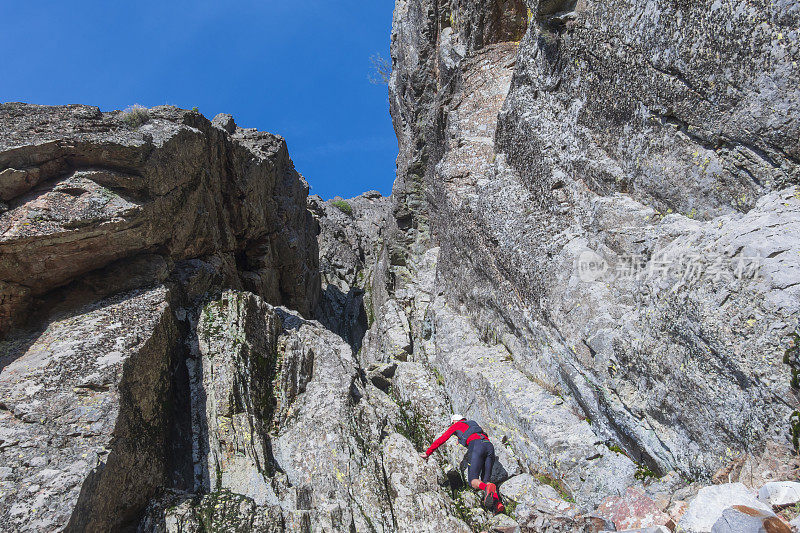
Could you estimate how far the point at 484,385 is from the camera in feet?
52.2

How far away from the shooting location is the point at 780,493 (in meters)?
6.75

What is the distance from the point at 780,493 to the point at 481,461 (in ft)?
24.7

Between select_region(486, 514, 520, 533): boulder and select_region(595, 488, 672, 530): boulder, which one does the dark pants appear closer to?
select_region(486, 514, 520, 533): boulder

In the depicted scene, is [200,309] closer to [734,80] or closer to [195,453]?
[195,453]

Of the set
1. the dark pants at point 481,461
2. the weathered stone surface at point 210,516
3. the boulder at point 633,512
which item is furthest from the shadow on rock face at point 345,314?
the boulder at point 633,512

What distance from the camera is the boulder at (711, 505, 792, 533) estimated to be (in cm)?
588

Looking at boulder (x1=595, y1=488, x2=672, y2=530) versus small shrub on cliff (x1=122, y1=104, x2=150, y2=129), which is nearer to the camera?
boulder (x1=595, y1=488, x2=672, y2=530)

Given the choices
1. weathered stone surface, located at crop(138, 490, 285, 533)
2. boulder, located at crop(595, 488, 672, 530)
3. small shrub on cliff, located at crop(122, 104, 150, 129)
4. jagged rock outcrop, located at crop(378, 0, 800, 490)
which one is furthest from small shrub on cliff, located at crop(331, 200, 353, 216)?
boulder, located at crop(595, 488, 672, 530)

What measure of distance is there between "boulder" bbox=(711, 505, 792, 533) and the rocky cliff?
3cm

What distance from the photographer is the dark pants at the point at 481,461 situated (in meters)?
13.1

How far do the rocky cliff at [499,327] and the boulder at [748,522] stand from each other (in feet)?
0.10

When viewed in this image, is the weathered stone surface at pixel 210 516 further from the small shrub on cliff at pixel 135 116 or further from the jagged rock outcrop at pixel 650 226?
the small shrub on cliff at pixel 135 116

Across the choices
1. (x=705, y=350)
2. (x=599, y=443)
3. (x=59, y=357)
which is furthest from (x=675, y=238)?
(x=59, y=357)

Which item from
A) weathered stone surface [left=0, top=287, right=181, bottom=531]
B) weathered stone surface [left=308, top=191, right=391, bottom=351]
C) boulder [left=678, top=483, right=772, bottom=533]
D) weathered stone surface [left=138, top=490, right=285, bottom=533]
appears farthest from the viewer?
weathered stone surface [left=308, top=191, right=391, bottom=351]
